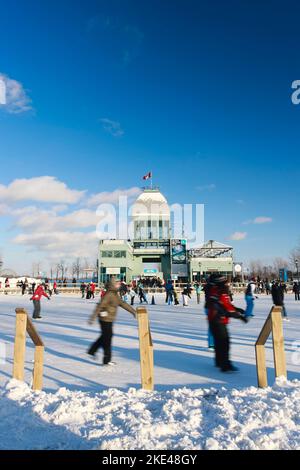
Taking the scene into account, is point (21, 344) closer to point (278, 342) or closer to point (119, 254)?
point (278, 342)

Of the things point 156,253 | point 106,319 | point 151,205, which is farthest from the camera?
point 151,205

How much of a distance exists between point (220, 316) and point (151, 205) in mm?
60156

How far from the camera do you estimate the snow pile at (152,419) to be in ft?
10.2

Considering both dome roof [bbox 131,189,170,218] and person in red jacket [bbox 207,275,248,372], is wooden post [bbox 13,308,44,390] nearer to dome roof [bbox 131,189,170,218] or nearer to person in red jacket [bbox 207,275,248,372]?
person in red jacket [bbox 207,275,248,372]

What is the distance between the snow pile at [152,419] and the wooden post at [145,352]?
0.21 metres

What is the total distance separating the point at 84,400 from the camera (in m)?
4.11

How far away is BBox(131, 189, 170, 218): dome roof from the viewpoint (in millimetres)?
63000

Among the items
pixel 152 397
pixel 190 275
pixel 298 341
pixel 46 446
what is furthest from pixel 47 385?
pixel 190 275

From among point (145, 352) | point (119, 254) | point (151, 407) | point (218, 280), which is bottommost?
point (151, 407)

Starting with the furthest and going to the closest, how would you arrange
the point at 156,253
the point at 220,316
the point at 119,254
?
the point at 156,253 < the point at 119,254 < the point at 220,316

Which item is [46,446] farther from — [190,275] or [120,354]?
[190,275]

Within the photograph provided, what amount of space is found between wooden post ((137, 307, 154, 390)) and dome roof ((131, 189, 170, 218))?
2251 inches

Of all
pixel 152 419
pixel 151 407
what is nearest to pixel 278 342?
pixel 151 407

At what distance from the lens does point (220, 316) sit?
5730 millimetres
